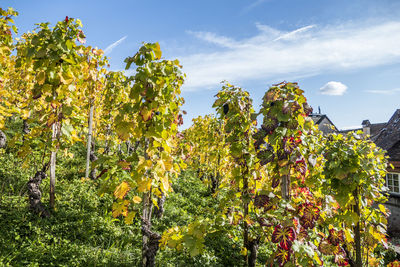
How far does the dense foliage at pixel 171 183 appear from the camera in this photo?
2.46m

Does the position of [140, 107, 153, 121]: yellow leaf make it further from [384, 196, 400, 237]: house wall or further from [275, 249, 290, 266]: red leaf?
[384, 196, 400, 237]: house wall

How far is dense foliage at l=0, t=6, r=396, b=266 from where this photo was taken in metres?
2.46

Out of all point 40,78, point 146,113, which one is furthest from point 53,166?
point 146,113

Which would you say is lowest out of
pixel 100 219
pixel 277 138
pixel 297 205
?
pixel 100 219

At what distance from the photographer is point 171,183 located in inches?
122

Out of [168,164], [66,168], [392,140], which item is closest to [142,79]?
[168,164]

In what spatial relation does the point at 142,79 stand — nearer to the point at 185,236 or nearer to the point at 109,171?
the point at 109,171

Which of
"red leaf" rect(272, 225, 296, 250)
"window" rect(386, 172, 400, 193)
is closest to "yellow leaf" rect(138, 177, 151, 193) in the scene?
"red leaf" rect(272, 225, 296, 250)

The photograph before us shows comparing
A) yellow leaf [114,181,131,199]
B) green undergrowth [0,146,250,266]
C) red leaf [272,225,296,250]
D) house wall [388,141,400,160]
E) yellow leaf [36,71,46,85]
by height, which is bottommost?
green undergrowth [0,146,250,266]

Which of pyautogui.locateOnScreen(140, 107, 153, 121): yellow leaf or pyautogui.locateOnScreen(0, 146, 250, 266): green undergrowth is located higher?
pyautogui.locateOnScreen(140, 107, 153, 121): yellow leaf

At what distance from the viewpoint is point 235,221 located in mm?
3381

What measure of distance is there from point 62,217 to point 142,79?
10.8ft

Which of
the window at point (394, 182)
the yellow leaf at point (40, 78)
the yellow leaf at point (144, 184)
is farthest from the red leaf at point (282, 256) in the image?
the window at point (394, 182)

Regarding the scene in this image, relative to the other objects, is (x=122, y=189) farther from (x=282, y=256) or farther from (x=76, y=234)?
(x=76, y=234)
